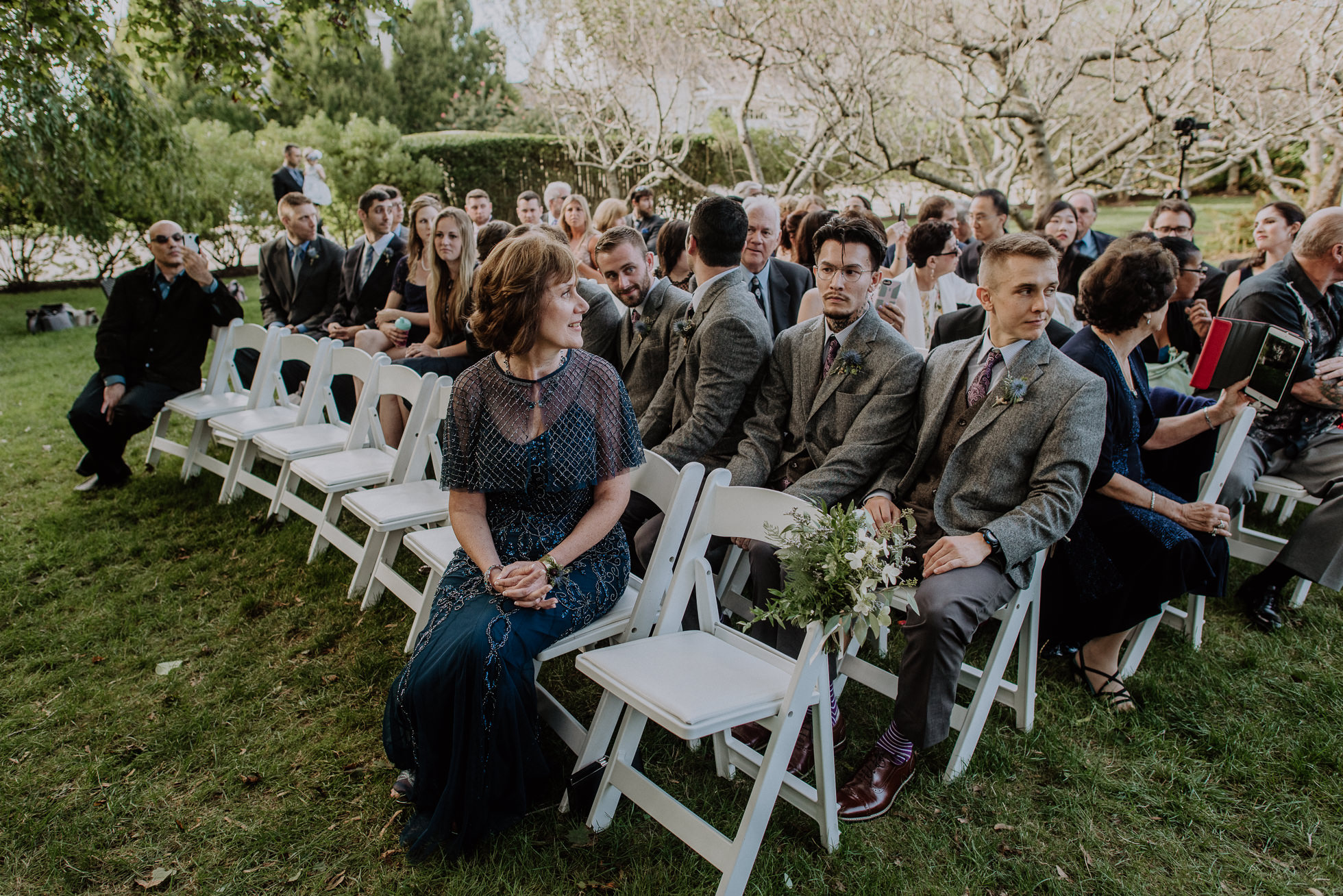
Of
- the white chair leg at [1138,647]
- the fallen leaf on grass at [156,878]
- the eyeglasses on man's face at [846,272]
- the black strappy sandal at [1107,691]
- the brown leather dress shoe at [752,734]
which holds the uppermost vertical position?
the eyeglasses on man's face at [846,272]

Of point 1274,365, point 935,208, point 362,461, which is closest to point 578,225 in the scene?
point 935,208

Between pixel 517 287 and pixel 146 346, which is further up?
pixel 517 287

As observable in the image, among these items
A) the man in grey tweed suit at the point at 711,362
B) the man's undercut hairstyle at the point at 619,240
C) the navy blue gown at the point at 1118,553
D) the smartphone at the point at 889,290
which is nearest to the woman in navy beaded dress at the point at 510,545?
the man in grey tweed suit at the point at 711,362

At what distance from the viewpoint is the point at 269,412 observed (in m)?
5.55

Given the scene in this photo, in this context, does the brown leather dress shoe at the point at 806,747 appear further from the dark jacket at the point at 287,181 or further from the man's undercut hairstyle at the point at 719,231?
the dark jacket at the point at 287,181

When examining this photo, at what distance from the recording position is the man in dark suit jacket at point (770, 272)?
4965 millimetres

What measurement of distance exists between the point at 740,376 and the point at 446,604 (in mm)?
1649

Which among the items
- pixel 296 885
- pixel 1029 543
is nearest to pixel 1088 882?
pixel 1029 543

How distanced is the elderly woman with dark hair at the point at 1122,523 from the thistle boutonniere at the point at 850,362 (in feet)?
2.90

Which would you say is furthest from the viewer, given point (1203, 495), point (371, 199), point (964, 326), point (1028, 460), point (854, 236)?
point (371, 199)

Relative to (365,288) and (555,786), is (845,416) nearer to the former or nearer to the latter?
(555,786)

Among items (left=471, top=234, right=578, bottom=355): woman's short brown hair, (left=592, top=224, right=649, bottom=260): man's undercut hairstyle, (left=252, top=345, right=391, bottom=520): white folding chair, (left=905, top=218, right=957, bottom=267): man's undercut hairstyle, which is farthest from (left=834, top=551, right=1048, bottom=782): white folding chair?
(left=252, top=345, right=391, bottom=520): white folding chair

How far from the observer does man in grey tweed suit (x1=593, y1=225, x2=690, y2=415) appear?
3.99 m

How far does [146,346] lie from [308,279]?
1493 mm
